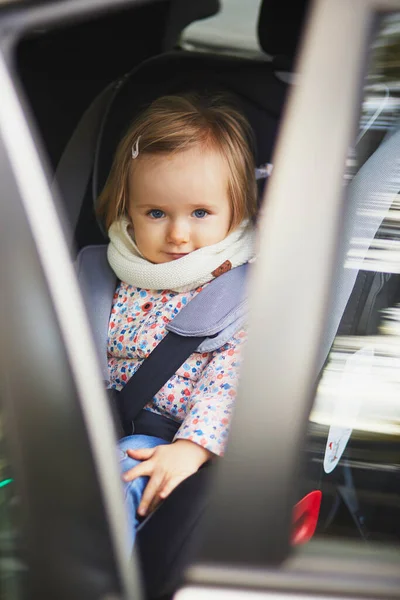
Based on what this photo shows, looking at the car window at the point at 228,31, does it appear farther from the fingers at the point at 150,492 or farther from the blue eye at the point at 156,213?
the fingers at the point at 150,492

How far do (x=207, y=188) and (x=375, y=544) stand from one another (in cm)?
78

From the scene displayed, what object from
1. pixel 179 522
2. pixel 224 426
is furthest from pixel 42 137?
pixel 179 522

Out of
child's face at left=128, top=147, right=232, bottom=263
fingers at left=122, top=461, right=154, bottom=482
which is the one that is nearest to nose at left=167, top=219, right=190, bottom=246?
child's face at left=128, top=147, right=232, bottom=263

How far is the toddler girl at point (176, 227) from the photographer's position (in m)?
1.47

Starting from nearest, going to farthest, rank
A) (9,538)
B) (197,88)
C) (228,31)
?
(9,538) < (197,88) < (228,31)

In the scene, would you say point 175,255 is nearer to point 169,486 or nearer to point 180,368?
point 180,368

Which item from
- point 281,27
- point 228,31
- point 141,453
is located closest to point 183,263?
point 141,453

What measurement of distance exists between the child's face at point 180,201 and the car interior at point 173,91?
0.17 meters

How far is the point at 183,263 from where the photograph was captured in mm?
1499

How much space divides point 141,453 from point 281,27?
975mm

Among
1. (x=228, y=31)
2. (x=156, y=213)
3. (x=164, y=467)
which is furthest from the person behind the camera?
(x=228, y=31)

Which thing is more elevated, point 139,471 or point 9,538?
point 9,538

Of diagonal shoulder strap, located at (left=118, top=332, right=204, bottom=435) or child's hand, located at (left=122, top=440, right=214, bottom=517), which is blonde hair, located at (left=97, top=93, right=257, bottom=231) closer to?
diagonal shoulder strap, located at (left=118, top=332, right=204, bottom=435)

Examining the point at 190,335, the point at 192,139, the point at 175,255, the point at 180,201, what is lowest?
the point at 190,335
